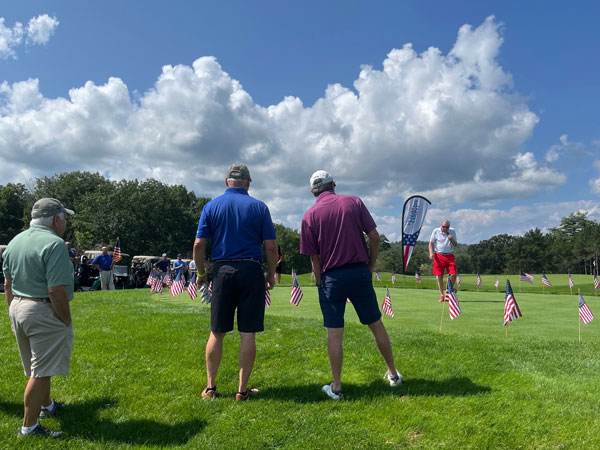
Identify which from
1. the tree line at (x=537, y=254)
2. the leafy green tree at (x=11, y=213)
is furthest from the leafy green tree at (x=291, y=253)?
the leafy green tree at (x=11, y=213)

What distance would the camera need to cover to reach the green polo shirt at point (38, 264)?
3117 mm

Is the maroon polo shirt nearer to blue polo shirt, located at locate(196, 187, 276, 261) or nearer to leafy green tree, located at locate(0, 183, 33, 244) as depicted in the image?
blue polo shirt, located at locate(196, 187, 276, 261)

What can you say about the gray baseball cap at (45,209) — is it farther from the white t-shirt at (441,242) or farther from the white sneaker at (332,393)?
the white t-shirt at (441,242)

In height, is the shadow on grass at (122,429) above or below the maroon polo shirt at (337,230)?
below

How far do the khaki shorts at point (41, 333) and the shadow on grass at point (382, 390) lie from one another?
1.83 meters

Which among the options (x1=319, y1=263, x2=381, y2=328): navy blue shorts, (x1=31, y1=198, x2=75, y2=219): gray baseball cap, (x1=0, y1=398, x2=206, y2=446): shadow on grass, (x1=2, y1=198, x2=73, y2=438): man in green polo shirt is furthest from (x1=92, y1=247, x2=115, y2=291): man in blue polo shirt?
(x1=319, y1=263, x2=381, y2=328): navy blue shorts

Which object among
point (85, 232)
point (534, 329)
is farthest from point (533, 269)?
point (534, 329)

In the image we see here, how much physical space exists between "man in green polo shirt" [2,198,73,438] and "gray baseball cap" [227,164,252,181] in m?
1.62

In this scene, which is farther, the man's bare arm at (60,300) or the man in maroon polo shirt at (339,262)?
the man in maroon polo shirt at (339,262)

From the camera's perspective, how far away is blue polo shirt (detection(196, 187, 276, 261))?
A: 12.6 ft

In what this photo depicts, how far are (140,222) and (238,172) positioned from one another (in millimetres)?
58825

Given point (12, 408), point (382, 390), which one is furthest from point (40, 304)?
point (382, 390)

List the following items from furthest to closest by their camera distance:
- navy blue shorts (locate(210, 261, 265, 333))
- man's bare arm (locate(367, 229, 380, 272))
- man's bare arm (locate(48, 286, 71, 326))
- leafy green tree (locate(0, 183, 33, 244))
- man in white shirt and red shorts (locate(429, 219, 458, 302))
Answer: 1. leafy green tree (locate(0, 183, 33, 244))
2. man in white shirt and red shorts (locate(429, 219, 458, 302))
3. man's bare arm (locate(367, 229, 380, 272))
4. navy blue shorts (locate(210, 261, 265, 333))
5. man's bare arm (locate(48, 286, 71, 326))

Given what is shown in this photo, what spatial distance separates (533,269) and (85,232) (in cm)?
8553
